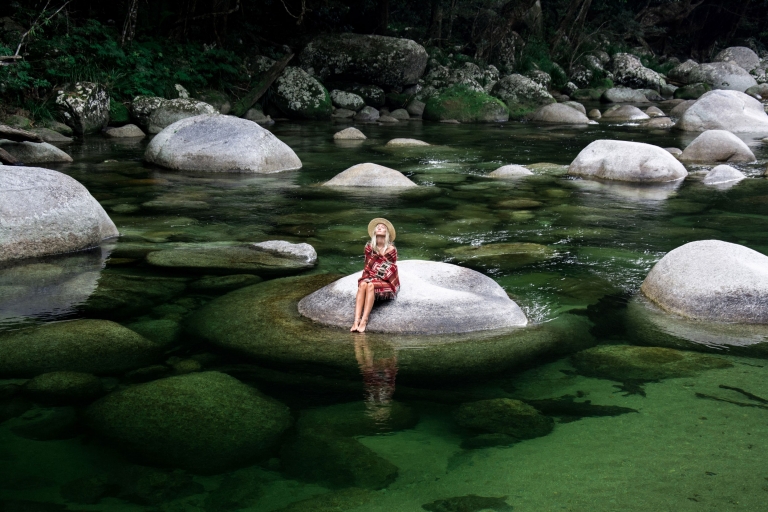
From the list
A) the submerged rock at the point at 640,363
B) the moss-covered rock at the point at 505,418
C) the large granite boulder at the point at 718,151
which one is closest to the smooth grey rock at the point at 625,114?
the large granite boulder at the point at 718,151

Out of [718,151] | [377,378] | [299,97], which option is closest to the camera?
[377,378]

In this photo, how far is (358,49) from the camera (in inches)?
802

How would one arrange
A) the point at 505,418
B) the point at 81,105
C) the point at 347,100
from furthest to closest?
the point at 347,100, the point at 81,105, the point at 505,418

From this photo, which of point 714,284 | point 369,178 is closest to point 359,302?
point 714,284

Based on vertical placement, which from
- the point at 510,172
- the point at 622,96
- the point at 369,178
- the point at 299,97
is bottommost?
the point at 369,178

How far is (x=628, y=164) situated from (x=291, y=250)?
6.09 metres

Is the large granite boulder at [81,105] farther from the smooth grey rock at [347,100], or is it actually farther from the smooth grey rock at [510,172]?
the smooth grey rock at [510,172]

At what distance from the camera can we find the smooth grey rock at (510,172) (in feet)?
36.1

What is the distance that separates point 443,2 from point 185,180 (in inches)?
659

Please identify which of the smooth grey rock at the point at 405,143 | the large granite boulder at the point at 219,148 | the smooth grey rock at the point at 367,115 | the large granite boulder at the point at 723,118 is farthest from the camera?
the smooth grey rock at the point at 367,115

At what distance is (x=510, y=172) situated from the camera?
11.1 metres

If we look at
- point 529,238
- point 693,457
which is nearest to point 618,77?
point 529,238

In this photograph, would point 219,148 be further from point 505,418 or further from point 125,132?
point 505,418

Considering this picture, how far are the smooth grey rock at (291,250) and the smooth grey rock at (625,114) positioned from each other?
1508 cm
